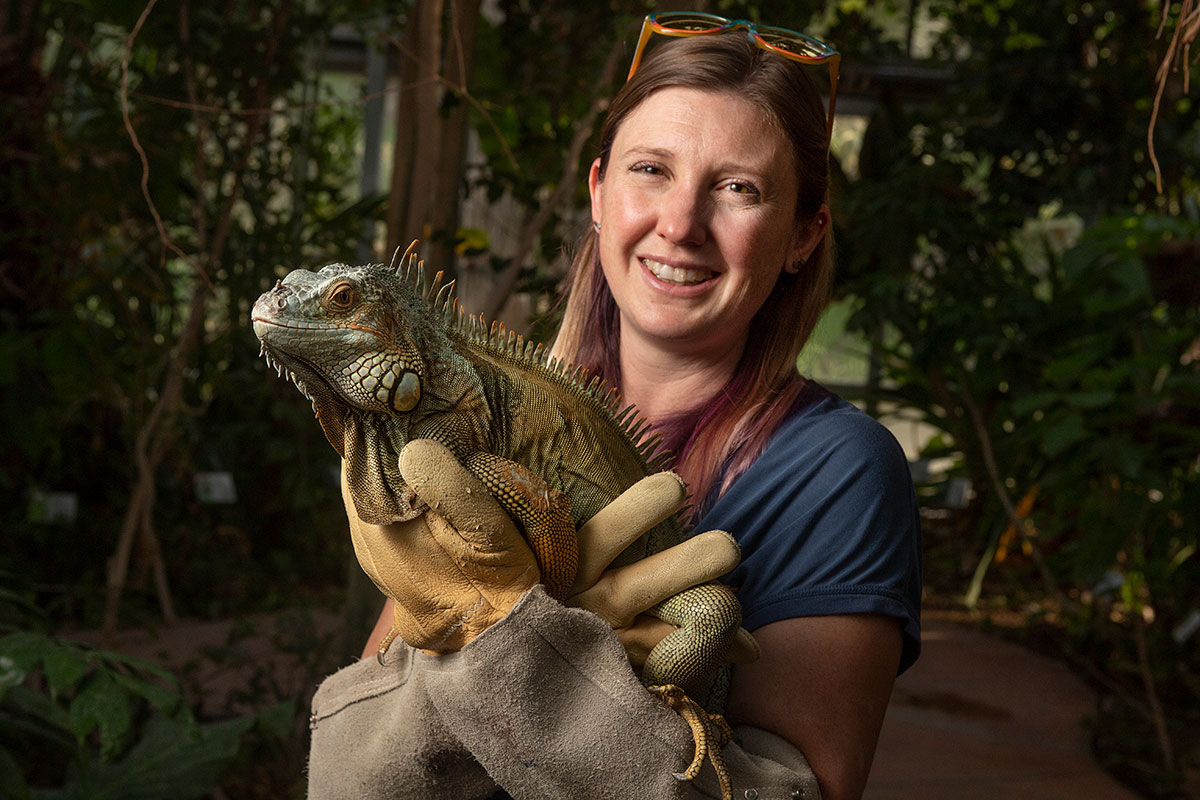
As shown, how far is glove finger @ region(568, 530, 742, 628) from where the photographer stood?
144 cm

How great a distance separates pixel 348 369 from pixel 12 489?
555cm

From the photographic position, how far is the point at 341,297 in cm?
138

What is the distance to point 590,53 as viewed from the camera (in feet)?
18.0

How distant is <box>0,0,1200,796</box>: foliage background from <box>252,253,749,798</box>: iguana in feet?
3.05

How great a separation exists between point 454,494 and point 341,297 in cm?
30

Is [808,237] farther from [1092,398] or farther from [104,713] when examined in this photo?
[1092,398]

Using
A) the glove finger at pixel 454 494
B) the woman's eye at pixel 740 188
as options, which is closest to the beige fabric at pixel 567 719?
the glove finger at pixel 454 494

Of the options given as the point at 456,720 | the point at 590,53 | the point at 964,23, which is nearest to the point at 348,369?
the point at 456,720

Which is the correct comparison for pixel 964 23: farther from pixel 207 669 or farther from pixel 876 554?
pixel 876 554

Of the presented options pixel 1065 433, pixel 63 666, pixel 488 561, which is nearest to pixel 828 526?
pixel 488 561

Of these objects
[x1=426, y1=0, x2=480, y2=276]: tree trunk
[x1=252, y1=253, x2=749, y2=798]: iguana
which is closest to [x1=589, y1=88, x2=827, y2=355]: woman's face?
[x1=252, y1=253, x2=749, y2=798]: iguana

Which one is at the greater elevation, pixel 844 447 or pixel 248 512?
pixel 844 447

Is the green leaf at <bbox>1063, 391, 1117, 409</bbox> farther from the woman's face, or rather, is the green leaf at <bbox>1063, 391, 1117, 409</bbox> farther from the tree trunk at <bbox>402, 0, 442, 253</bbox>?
the woman's face

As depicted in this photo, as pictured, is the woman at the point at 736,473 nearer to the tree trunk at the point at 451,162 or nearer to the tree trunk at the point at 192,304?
the tree trunk at the point at 451,162
